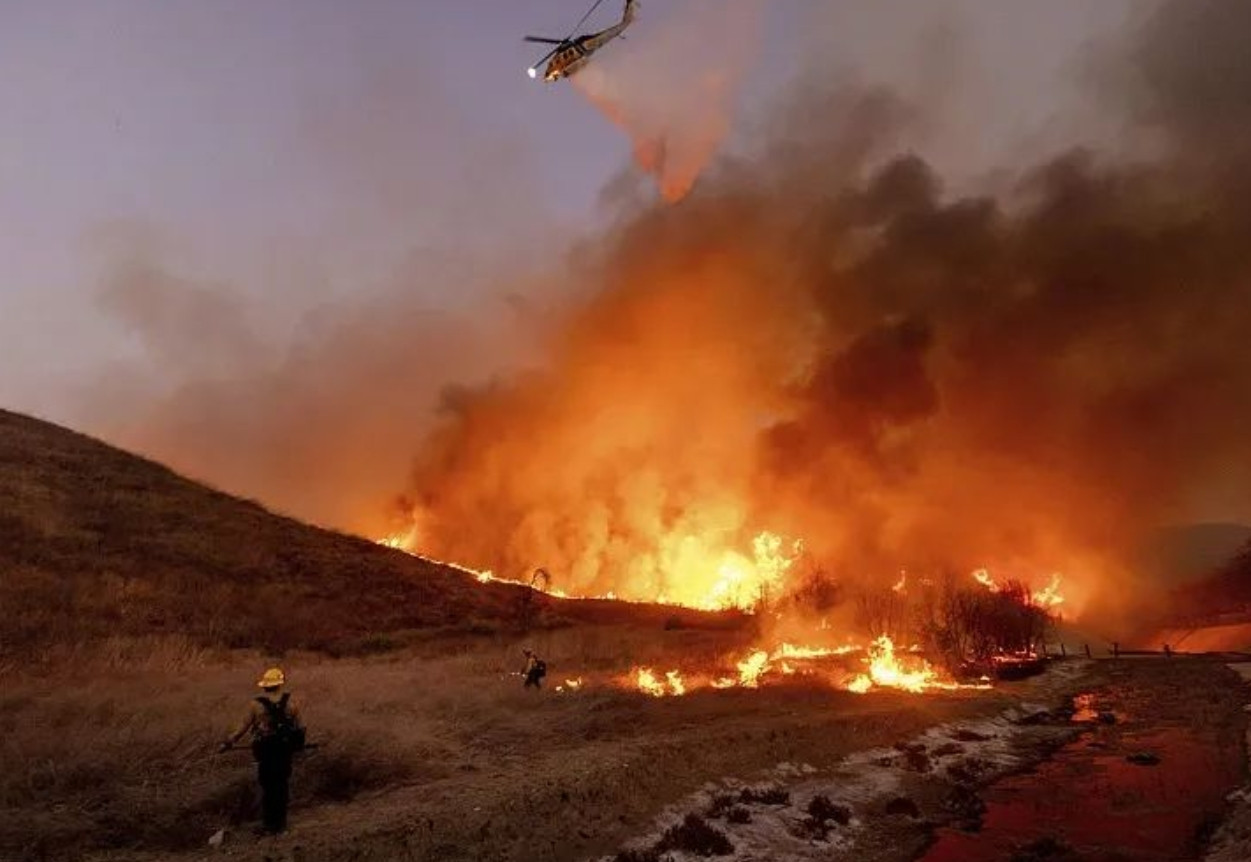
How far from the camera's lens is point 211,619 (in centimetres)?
3894

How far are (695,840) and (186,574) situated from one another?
3725cm

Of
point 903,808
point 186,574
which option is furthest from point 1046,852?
point 186,574

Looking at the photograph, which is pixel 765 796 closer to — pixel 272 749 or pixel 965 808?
pixel 965 808

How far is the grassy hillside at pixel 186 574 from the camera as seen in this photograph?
35.9 meters

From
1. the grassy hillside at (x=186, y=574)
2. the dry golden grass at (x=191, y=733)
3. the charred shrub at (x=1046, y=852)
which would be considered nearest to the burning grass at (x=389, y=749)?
the dry golden grass at (x=191, y=733)

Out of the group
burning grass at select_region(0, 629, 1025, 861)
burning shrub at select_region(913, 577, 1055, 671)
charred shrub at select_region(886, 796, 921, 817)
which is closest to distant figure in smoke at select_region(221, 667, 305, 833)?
burning grass at select_region(0, 629, 1025, 861)

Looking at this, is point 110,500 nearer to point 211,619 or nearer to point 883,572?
point 211,619

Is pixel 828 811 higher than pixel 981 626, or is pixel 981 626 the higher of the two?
pixel 981 626

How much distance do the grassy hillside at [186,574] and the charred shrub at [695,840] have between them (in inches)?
1012

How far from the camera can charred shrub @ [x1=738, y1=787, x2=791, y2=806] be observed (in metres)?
17.3

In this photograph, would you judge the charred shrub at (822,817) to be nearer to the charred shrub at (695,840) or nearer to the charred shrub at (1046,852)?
the charred shrub at (695,840)

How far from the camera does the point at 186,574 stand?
4316 cm

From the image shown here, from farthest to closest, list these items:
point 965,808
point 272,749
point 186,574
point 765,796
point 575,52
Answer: point 186,574, point 575,52, point 965,808, point 765,796, point 272,749

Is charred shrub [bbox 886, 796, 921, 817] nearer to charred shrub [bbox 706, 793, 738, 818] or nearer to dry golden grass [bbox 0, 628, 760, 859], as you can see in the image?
charred shrub [bbox 706, 793, 738, 818]
